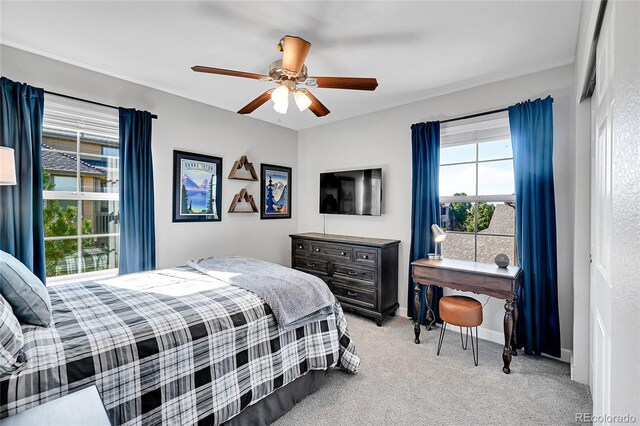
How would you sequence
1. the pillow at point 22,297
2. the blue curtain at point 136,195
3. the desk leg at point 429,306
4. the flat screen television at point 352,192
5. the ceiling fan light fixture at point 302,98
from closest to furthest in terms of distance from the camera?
the pillow at point 22,297
the ceiling fan light fixture at point 302,98
the blue curtain at point 136,195
the desk leg at point 429,306
the flat screen television at point 352,192

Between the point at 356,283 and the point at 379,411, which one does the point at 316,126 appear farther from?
the point at 379,411

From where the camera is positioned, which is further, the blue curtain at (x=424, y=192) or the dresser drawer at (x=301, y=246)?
the dresser drawer at (x=301, y=246)

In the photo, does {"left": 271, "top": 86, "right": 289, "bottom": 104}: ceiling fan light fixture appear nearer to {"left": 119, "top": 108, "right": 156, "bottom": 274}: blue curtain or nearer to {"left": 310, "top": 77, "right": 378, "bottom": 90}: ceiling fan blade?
{"left": 310, "top": 77, "right": 378, "bottom": 90}: ceiling fan blade

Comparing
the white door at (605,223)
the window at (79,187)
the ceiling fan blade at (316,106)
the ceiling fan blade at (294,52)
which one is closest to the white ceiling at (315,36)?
the ceiling fan blade at (294,52)

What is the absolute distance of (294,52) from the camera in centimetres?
188

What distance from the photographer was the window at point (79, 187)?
270 cm

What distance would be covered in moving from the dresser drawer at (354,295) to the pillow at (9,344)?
288 centimetres

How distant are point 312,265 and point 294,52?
8.91 feet

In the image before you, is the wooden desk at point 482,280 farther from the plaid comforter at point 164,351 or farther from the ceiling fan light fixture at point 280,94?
the ceiling fan light fixture at point 280,94

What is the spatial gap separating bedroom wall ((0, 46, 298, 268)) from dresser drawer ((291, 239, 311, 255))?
431 mm

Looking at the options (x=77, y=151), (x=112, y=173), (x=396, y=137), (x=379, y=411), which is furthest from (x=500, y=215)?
(x=77, y=151)

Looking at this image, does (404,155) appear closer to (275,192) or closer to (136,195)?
(275,192)

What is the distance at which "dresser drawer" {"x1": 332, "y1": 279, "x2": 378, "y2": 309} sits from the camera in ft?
11.3

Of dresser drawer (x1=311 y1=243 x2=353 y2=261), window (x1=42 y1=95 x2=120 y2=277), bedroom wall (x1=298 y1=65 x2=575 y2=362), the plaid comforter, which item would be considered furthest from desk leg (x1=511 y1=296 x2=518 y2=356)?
window (x1=42 y1=95 x2=120 y2=277)
